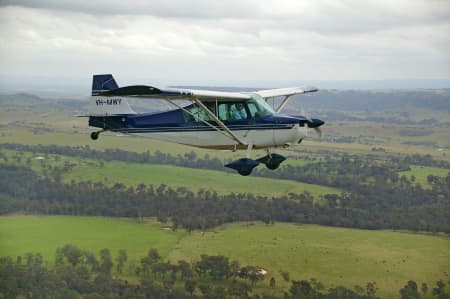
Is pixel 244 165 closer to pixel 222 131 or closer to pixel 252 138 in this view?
pixel 252 138

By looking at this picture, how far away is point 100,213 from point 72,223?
478 centimetres

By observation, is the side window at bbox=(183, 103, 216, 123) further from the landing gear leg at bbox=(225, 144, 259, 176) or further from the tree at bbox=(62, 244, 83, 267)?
the tree at bbox=(62, 244, 83, 267)

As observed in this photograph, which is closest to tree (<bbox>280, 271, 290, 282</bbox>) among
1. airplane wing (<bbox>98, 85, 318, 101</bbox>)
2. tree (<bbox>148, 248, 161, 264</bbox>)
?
tree (<bbox>148, 248, 161, 264</bbox>)

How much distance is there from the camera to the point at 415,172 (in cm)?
9838

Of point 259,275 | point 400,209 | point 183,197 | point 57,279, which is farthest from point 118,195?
point 400,209

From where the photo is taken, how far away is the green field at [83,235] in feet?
212

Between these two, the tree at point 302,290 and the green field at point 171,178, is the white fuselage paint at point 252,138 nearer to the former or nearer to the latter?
the tree at point 302,290

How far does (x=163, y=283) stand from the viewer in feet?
192

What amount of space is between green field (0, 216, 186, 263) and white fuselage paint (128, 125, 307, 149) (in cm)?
4367

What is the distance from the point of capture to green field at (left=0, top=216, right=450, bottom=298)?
5959 centimetres

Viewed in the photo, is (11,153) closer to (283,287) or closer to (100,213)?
(100,213)

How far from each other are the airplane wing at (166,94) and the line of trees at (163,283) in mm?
38556

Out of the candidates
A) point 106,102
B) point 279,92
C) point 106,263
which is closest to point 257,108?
point 279,92

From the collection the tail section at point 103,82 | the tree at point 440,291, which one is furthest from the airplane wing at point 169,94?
the tree at point 440,291
